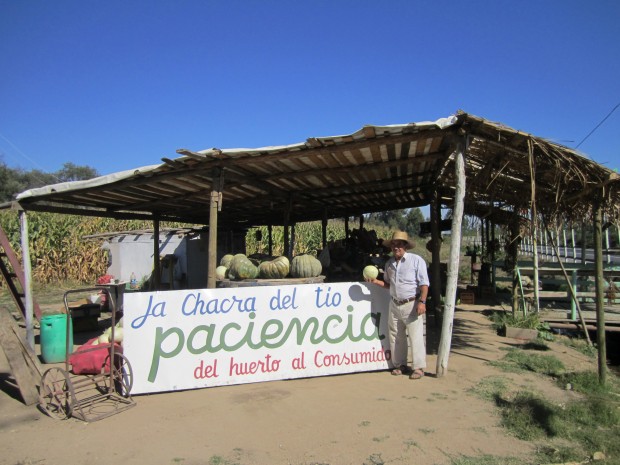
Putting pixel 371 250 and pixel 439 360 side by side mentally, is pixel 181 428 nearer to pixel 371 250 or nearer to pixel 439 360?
pixel 439 360

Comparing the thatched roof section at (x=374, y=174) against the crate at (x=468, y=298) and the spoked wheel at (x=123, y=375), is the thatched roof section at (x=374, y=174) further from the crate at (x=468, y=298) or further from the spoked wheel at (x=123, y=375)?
the crate at (x=468, y=298)

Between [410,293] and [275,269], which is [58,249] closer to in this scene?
[275,269]

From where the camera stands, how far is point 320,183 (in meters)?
9.14

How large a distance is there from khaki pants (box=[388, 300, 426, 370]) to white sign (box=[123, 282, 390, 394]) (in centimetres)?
17

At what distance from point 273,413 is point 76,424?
6.76ft

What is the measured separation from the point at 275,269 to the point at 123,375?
2.89m

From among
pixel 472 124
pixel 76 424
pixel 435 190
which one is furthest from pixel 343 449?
pixel 435 190

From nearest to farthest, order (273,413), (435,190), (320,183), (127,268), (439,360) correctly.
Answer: (273,413) < (439,360) < (320,183) < (435,190) < (127,268)

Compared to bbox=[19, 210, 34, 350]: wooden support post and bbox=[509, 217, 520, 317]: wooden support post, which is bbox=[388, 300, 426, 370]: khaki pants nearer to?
bbox=[509, 217, 520, 317]: wooden support post

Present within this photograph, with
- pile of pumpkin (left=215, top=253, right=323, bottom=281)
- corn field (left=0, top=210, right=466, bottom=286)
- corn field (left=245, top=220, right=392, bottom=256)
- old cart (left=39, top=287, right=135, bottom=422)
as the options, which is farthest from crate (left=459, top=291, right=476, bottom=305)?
old cart (left=39, top=287, right=135, bottom=422)

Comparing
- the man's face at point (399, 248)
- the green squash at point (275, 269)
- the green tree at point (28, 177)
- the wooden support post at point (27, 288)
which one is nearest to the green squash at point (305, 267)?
the green squash at point (275, 269)

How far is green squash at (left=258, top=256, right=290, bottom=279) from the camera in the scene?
7.13 metres

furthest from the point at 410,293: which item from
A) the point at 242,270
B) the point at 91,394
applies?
the point at 91,394

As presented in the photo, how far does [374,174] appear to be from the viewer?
863cm
